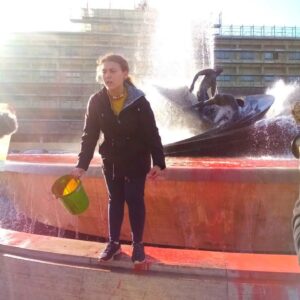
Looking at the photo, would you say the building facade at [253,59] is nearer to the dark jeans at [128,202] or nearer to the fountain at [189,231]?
the fountain at [189,231]

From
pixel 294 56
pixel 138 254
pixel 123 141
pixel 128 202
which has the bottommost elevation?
pixel 138 254

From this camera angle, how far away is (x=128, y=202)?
8.92ft

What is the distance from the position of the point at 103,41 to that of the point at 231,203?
5840 cm

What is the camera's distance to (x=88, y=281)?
264 cm

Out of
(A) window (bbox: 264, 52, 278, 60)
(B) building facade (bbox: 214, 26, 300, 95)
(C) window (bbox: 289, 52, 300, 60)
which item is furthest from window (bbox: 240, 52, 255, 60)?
(C) window (bbox: 289, 52, 300, 60)

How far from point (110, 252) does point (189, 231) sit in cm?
153

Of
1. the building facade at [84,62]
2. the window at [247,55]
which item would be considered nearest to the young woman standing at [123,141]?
the building facade at [84,62]

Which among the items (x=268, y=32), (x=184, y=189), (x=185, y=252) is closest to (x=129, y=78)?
(x=185, y=252)

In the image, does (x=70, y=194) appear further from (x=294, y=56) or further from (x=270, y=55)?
(x=294, y=56)

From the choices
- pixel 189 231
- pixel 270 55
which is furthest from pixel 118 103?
pixel 270 55

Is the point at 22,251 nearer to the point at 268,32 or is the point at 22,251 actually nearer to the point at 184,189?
the point at 184,189

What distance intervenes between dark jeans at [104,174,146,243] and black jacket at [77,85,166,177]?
0.17 ft

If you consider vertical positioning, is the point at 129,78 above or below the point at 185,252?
above

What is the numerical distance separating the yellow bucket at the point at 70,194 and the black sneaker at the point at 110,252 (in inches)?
10.5
